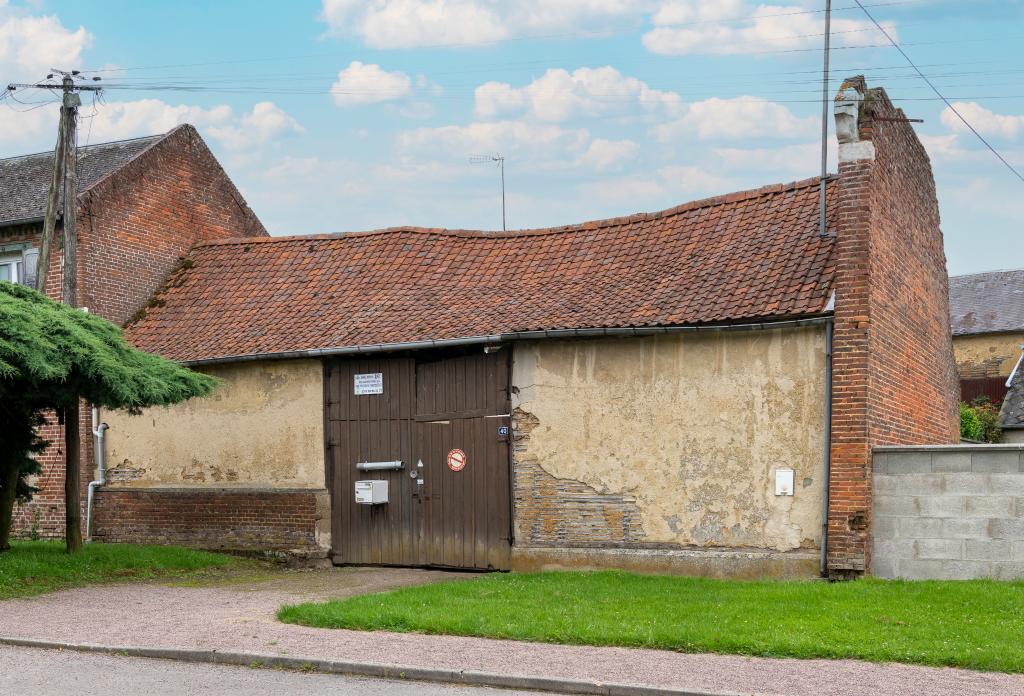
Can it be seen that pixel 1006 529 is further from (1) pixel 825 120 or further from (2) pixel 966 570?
(1) pixel 825 120

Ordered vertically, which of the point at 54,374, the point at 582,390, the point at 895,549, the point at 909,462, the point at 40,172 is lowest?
the point at 895,549

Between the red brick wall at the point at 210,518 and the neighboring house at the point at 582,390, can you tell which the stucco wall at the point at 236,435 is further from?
the red brick wall at the point at 210,518

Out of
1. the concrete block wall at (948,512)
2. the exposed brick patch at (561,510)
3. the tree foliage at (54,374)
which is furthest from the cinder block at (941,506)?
the tree foliage at (54,374)

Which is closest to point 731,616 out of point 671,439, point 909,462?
point 909,462

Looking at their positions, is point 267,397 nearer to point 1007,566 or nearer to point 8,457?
point 8,457

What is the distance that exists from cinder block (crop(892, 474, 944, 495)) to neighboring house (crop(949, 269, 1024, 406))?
94.9ft

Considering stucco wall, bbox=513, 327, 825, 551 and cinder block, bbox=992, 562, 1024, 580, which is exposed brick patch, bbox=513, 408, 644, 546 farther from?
cinder block, bbox=992, 562, 1024, 580

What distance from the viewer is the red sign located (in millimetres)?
16000

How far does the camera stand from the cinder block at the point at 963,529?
12586 mm

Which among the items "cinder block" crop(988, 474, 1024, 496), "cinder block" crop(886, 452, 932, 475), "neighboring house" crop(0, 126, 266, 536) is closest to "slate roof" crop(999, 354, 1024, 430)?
"cinder block" crop(886, 452, 932, 475)

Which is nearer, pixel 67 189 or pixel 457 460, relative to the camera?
pixel 457 460

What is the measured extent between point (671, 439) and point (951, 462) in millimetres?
3329

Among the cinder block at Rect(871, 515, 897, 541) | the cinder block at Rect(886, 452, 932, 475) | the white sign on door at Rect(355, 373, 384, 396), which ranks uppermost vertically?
the white sign on door at Rect(355, 373, 384, 396)

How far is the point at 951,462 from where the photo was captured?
508 inches
